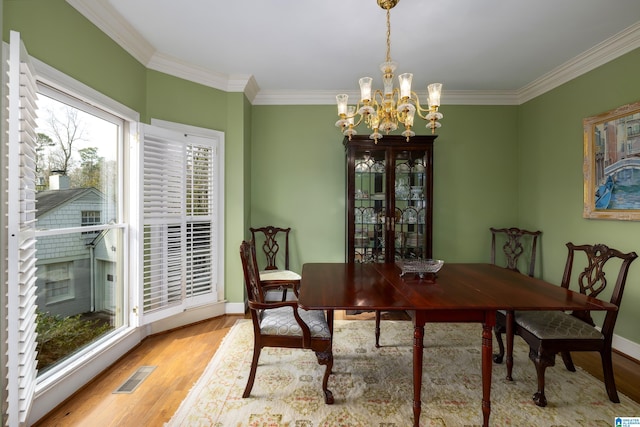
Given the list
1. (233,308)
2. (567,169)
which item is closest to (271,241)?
(233,308)

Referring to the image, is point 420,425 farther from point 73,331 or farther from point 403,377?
point 73,331

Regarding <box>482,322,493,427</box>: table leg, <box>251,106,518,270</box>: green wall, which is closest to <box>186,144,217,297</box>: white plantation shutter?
<box>251,106,518,270</box>: green wall

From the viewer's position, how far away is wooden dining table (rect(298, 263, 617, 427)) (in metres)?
1.61

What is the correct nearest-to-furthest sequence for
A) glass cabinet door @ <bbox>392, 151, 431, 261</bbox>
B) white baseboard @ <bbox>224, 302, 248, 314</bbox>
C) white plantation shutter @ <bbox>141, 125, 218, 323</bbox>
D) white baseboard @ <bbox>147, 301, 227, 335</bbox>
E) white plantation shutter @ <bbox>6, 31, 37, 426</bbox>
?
1. white plantation shutter @ <bbox>6, 31, 37, 426</bbox>
2. white plantation shutter @ <bbox>141, 125, 218, 323</bbox>
3. white baseboard @ <bbox>147, 301, 227, 335</bbox>
4. white baseboard @ <bbox>224, 302, 248, 314</bbox>
5. glass cabinet door @ <bbox>392, 151, 431, 261</bbox>

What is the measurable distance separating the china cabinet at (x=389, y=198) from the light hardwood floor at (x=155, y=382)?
1640mm

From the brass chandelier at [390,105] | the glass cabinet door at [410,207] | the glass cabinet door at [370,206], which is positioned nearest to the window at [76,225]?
the brass chandelier at [390,105]

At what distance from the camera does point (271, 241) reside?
3.77 meters

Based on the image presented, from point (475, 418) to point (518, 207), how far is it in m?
3.00

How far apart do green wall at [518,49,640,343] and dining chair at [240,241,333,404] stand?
8.85 feet

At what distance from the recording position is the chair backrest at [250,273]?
1938 millimetres

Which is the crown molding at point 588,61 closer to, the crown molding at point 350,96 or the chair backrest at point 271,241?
the crown molding at point 350,96

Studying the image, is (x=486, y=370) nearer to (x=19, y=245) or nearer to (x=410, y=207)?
(x=410, y=207)

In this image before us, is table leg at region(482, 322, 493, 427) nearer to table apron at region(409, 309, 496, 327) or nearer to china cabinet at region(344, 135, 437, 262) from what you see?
table apron at region(409, 309, 496, 327)

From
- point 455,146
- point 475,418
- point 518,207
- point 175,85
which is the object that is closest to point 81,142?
point 175,85
